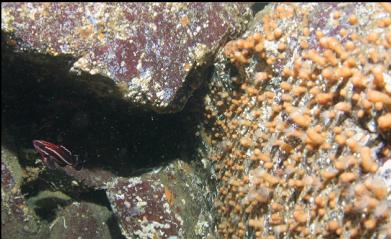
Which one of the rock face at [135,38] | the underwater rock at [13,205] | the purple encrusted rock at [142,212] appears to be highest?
the rock face at [135,38]

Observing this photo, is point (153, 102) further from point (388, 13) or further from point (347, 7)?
point (388, 13)

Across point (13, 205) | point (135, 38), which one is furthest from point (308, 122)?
point (13, 205)

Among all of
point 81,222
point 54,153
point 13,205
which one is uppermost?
point 54,153

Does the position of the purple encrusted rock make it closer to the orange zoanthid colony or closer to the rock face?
the orange zoanthid colony

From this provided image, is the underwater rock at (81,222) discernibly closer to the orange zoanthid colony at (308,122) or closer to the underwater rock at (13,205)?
the underwater rock at (13,205)

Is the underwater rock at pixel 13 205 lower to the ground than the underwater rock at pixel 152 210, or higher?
higher

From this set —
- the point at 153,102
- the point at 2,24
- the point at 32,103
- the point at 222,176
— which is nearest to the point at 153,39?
the point at 153,102

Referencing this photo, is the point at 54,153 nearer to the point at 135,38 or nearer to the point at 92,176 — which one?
the point at 92,176

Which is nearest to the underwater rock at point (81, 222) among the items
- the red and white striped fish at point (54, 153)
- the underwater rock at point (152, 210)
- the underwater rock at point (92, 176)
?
the underwater rock at point (92, 176)
